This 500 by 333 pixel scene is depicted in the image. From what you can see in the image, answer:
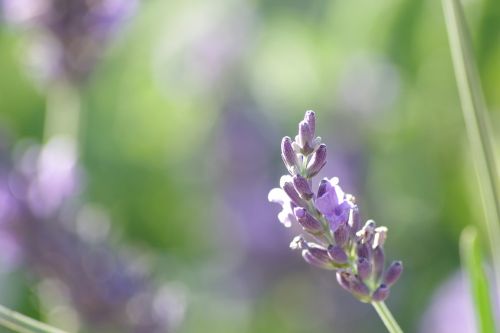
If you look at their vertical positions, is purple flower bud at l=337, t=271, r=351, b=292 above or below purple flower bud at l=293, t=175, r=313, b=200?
below

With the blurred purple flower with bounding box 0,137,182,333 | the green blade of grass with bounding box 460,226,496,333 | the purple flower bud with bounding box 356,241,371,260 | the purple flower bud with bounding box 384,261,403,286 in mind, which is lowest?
the green blade of grass with bounding box 460,226,496,333

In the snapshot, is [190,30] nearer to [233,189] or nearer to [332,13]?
[332,13]

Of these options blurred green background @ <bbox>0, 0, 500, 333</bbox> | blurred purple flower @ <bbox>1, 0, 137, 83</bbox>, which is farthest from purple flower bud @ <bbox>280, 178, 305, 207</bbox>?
blurred purple flower @ <bbox>1, 0, 137, 83</bbox>

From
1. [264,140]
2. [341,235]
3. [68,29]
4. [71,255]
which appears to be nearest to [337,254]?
[341,235]

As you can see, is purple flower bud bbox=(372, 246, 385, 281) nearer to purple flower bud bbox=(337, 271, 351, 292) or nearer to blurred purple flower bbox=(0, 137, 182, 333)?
purple flower bud bbox=(337, 271, 351, 292)

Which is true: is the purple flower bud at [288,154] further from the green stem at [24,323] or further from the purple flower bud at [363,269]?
the green stem at [24,323]

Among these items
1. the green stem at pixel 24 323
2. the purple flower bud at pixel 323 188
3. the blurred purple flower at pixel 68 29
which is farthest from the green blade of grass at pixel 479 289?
the blurred purple flower at pixel 68 29
